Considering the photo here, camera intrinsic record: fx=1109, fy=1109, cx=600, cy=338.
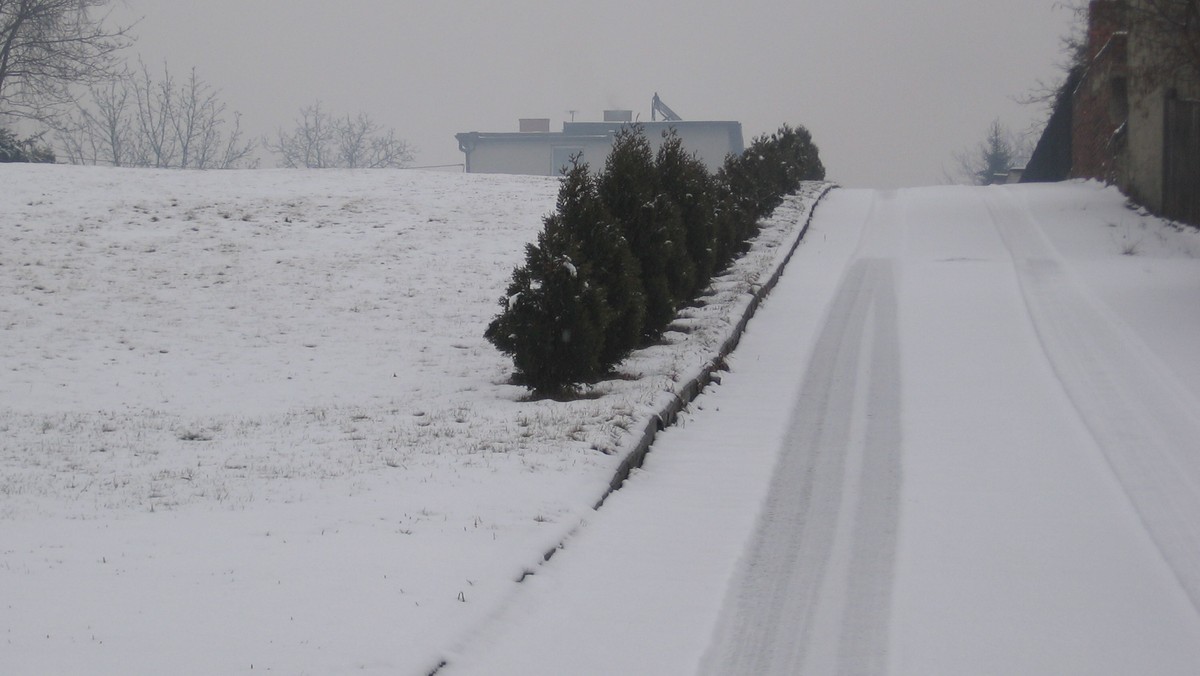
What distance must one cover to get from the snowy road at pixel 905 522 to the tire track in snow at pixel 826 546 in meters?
0.02

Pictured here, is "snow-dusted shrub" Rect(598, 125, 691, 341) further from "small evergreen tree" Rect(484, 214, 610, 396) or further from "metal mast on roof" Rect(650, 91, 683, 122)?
"metal mast on roof" Rect(650, 91, 683, 122)

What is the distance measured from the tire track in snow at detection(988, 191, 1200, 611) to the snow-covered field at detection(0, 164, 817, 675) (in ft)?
10.6

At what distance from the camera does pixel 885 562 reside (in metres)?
5.79

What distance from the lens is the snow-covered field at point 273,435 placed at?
4.64 meters

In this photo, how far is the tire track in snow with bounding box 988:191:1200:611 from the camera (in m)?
6.29

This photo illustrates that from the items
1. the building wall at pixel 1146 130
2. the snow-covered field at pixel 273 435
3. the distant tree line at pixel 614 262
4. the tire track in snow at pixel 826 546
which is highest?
the building wall at pixel 1146 130

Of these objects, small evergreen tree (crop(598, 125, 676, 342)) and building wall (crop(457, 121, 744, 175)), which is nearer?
small evergreen tree (crop(598, 125, 676, 342))

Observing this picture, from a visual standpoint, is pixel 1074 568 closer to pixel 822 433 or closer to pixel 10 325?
pixel 822 433

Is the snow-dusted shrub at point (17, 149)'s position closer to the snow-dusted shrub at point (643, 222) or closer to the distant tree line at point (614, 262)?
the distant tree line at point (614, 262)

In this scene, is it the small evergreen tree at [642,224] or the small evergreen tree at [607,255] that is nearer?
the small evergreen tree at [607,255]

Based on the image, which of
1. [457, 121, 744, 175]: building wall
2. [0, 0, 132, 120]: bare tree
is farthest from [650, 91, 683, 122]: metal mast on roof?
[0, 0, 132, 120]: bare tree

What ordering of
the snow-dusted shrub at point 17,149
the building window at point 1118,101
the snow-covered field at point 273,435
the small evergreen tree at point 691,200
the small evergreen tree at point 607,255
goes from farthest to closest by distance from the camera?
the snow-dusted shrub at point 17,149 → the building window at point 1118,101 → the small evergreen tree at point 691,200 → the small evergreen tree at point 607,255 → the snow-covered field at point 273,435

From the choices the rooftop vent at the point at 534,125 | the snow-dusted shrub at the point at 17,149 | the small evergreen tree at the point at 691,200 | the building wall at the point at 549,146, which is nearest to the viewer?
the small evergreen tree at the point at 691,200

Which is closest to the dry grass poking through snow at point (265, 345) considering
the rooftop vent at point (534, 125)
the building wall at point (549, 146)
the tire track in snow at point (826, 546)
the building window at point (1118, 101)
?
the tire track in snow at point (826, 546)
